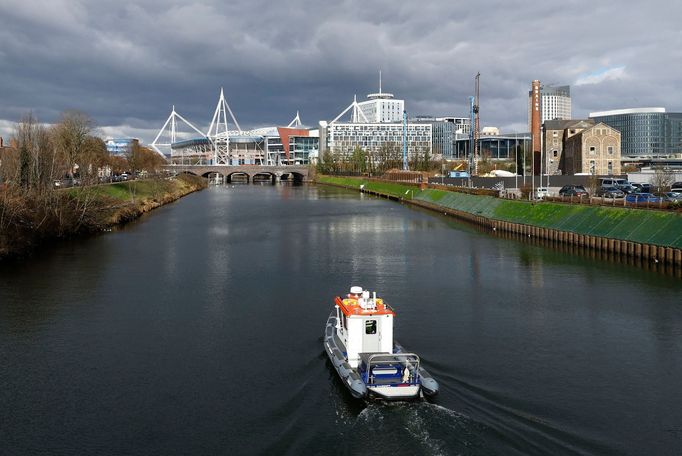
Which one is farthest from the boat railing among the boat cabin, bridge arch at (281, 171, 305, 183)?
bridge arch at (281, 171, 305, 183)

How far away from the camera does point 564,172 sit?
115688 millimetres

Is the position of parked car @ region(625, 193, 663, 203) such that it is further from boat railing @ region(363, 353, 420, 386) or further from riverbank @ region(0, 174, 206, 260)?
riverbank @ region(0, 174, 206, 260)

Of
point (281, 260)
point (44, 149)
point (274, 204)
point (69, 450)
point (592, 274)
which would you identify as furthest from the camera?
point (274, 204)

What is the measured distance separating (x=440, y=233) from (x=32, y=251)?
31.6 m

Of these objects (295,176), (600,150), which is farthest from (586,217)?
(295,176)

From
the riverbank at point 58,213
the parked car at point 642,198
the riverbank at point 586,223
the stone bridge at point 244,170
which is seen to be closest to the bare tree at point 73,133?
the riverbank at point 58,213

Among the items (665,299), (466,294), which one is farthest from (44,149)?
(665,299)

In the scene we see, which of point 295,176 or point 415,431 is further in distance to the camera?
point 295,176

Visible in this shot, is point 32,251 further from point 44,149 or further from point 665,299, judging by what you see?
point 665,299

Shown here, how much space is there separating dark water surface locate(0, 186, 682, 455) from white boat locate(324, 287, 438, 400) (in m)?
0.42

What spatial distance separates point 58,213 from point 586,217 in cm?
3942

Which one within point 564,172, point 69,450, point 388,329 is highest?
point 564,172

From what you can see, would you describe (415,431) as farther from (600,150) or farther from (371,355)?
(600,150)

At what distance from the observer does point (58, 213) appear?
48781mm
